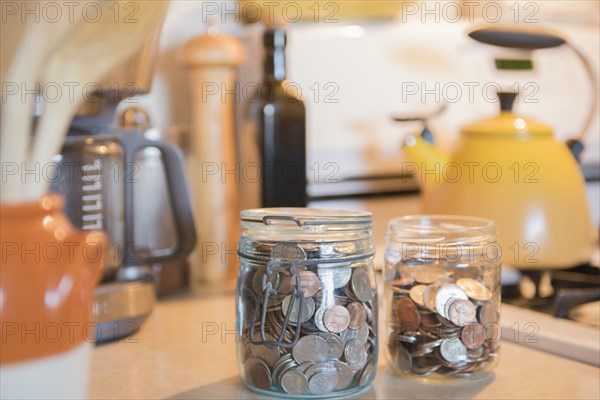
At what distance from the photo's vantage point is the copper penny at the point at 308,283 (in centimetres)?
55

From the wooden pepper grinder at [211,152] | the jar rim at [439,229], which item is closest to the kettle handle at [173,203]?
the wooden pepper grinder at [211,152]

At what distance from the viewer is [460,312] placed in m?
0.60

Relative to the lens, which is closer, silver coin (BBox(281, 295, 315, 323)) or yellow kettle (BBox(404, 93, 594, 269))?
silver coin (BBox(281, 295, 315, 323))

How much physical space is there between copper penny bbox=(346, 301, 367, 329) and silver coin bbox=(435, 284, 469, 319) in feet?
0.21

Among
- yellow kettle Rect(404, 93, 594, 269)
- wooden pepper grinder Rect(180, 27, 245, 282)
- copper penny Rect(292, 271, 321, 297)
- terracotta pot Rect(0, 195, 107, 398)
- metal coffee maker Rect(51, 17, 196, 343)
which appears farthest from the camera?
wooden pepper grinder Rect(180, 27, 245, 282)

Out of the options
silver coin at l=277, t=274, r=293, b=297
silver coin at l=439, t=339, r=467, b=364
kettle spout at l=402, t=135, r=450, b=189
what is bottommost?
A: silver coin at l=439, t=339, r=467, b=364

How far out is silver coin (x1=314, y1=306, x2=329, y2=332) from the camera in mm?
549

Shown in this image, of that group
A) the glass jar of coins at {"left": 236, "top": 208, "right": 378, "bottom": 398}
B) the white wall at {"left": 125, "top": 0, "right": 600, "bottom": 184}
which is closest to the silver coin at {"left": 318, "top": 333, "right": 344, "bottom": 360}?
the glass jar of coins at {"left": 236, "top": 208, "right": 378, "bottom": 398}

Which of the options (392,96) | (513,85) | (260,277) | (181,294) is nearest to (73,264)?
(260,277)

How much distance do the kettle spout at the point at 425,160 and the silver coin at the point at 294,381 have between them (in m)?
0.42

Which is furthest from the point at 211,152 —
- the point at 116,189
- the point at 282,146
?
the point at 116,189

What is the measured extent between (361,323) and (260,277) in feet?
0.26

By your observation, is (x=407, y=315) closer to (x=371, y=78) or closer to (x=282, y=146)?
(x=282, y=146)

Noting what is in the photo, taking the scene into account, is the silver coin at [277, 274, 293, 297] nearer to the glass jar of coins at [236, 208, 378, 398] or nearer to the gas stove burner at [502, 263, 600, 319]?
the glass jar of coins at [236, 208, 378, 398]
